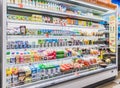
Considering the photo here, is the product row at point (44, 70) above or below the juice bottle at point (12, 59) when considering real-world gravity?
below

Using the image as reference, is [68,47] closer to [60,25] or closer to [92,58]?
[60,25]

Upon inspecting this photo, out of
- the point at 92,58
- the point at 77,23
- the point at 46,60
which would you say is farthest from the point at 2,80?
the point at 92,58

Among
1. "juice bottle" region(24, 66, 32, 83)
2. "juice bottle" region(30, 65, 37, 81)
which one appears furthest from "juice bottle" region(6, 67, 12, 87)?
Result: "juice bottle" region(30, 65, 37, 81)

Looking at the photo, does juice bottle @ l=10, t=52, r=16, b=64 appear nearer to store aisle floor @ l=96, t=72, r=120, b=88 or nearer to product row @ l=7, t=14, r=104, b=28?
product row @ l=7, t=14, r=104, b=28

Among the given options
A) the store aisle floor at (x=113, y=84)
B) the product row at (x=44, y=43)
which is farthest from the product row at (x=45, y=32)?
→ the store aisle floor at (x=113, y=84)

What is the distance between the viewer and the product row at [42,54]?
2429 millimetres

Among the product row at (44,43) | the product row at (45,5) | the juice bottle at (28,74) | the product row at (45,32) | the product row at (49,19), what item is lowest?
the juice bottle at (28,74)

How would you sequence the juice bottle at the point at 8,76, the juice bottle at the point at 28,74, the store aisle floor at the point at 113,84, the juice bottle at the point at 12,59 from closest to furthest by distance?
the juice bottle at the point at 8,76, the juice bottle at the point at 12,59, the juice bottle at the point at 28,74, the store aisle floor at the point at 113,84

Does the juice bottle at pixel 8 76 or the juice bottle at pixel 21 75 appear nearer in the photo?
the juice bottle at pixel 8 76

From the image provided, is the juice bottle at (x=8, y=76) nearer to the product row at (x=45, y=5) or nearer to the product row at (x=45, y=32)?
the product row at (x=45, y=32)

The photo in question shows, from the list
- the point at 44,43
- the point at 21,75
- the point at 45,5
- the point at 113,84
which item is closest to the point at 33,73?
the point at 21,75

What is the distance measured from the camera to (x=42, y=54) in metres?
2.78

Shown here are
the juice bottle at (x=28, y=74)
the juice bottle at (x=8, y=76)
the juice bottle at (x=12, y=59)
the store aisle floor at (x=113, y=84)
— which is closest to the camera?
the juice bottle at (x=8, y=76)

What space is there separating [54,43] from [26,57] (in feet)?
2.05
